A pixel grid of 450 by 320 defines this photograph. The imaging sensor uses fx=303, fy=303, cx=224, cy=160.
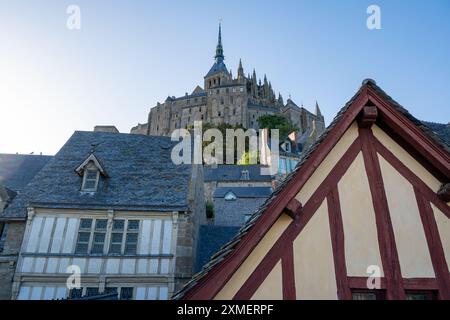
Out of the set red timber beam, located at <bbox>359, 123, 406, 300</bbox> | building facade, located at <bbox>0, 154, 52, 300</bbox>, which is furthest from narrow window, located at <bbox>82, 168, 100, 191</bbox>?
red timber beam, located at <bbox>359, 123, 406, 300</bbox>

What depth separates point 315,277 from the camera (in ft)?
12.2

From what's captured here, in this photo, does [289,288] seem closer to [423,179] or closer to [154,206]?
[423,179]

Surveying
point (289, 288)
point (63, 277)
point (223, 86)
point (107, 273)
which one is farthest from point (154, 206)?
point (223, 86)

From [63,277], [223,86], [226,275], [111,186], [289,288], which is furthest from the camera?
[223,86]

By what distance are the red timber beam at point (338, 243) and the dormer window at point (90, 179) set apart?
40.2 ft

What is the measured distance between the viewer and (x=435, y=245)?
3.96 meters

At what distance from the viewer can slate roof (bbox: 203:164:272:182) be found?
132 ft

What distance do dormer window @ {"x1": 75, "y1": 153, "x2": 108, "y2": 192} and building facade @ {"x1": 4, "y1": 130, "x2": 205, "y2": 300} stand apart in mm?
38

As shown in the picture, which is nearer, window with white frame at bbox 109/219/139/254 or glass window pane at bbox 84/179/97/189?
window with white frame at bbox 109/219/139/254

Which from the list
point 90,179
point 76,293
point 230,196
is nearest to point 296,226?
point 76,293

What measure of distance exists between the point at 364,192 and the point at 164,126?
98.9 m

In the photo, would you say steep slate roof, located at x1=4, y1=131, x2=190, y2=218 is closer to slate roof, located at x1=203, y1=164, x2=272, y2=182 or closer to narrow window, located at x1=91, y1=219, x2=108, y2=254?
narrow window, located at x1=91, y1=219, x2=108, y2=254

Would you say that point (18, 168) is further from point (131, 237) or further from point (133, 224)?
point (131, 237)

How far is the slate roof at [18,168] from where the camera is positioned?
19250 millimetres
